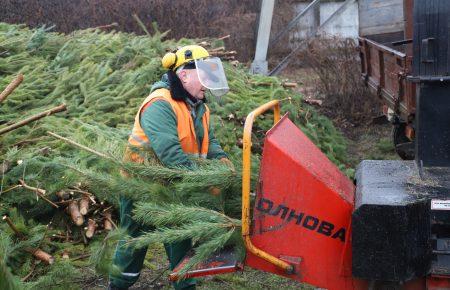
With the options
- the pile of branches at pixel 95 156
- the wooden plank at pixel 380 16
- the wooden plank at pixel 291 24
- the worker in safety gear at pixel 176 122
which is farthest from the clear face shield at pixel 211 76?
the wooden plank at pixel 291 24

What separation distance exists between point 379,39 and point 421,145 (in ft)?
20.5

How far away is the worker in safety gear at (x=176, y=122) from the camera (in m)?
4.30

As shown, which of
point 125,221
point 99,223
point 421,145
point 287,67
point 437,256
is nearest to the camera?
point 437,256

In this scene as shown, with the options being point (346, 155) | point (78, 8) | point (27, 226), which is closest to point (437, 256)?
point (27, 226)

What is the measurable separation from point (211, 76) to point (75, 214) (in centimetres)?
247

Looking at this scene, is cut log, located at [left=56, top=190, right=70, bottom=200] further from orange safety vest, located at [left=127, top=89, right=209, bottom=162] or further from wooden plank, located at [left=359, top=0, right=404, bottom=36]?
wooden plank, located at [left=359, top=0, right=404, bottom=36]

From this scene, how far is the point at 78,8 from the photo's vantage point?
17.2 metres

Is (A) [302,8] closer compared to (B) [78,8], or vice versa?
(B) [78,8]

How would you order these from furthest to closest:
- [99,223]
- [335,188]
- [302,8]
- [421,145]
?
[302,8], [99,223], [421,145], [335,188]

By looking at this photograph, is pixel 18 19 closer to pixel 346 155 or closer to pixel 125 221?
pixel 346 155

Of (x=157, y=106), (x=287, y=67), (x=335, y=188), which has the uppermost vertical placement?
(x=157, y=106)

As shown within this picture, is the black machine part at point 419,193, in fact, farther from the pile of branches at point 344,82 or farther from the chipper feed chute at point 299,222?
the pile of branches at point 344,82

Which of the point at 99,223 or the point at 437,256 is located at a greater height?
the point at 437,256

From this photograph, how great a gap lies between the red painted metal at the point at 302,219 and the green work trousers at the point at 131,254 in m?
0.98
